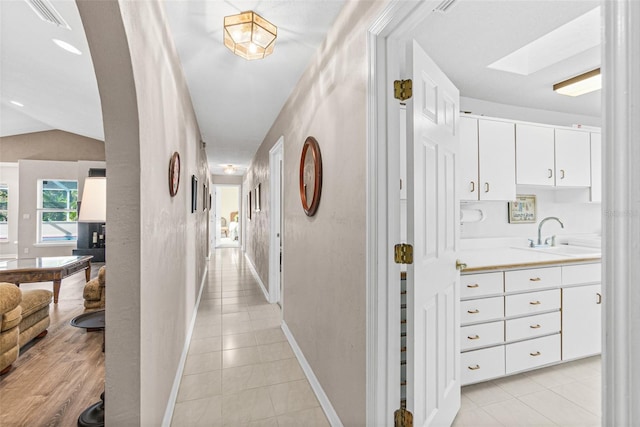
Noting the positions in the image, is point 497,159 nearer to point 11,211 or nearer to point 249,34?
point 249,34

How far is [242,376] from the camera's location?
236 cm

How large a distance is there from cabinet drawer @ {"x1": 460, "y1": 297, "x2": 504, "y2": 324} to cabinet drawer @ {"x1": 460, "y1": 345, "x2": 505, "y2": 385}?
0.23 metres

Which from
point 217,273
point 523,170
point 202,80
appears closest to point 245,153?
point 217,273

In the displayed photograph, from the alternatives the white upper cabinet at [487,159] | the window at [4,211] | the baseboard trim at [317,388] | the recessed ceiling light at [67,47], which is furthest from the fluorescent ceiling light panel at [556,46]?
the window at [4,211]

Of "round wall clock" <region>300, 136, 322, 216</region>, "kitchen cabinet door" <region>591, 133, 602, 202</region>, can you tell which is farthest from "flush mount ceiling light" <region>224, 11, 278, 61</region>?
"kitchen cabinet door" <region>591, 133, 602, 202</region>

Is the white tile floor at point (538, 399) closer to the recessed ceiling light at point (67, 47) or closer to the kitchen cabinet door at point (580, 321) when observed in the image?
the kitchen cabinet door at point (580, 321)

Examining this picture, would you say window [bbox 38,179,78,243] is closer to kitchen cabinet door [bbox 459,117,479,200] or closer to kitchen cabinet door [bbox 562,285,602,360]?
kitchen cabinet door [bbox 459,117,479,200]

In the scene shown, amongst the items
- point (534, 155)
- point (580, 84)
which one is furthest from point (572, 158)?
point (580, 84)

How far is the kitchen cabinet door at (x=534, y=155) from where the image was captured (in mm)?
2732

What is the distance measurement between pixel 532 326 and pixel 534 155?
151 centimetres

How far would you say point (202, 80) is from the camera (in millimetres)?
2750

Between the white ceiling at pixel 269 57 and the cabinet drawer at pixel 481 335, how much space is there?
1.93 meters

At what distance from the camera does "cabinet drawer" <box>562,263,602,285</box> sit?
7.72 ft

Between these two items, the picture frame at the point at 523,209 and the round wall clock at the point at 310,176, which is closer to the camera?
the round wall clock at the point at 310,176
